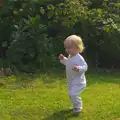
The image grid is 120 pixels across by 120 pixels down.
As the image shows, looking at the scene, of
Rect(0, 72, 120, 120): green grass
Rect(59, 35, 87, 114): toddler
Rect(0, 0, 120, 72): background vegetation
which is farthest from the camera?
Rect(0, 0, 120, 72): background vegetation

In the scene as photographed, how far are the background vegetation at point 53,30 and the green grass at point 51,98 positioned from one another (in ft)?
3.00

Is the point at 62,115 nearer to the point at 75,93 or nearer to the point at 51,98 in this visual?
the point at 75,93

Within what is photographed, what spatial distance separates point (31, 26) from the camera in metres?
9.68

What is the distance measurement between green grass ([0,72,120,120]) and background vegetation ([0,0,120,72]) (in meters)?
0.91

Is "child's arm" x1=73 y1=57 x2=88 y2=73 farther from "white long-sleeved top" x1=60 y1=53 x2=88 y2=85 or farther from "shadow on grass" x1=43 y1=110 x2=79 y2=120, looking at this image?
"shadow on grass" x1=43 y1=110 x2=79 y2=120

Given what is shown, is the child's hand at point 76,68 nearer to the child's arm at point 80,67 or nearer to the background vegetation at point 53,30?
the child's arm at point 80,67

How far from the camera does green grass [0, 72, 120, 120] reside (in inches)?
243

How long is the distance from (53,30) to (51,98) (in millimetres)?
3611

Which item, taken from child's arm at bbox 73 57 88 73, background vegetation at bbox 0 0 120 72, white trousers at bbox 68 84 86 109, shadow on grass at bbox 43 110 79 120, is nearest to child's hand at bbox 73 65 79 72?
child's arm at bbox 73 57 88 73

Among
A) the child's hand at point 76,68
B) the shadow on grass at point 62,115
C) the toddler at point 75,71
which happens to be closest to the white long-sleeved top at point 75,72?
the toddler at point 75,71

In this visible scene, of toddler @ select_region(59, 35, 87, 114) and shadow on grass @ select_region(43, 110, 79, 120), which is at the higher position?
toddler @ select_region(59, 35, 87, 114)

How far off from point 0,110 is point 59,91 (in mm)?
1432

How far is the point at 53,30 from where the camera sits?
10.3m

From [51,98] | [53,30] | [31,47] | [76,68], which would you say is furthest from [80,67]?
[53,30]
